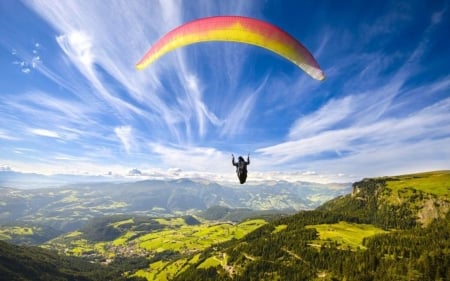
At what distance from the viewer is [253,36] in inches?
671

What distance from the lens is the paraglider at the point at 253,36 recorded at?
16.8 m

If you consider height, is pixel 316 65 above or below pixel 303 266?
above

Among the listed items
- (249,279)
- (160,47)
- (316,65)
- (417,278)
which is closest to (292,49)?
(316,65)

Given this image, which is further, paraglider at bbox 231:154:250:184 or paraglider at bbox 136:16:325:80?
paraglider at bbox 231:154:250:184

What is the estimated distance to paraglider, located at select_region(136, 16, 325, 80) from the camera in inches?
663

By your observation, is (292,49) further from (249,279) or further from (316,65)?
(249,279)

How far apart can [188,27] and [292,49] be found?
593 cm

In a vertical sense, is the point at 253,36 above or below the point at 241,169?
above

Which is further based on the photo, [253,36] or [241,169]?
[241,169]

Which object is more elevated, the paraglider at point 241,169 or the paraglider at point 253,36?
the paraglider at point 253,36

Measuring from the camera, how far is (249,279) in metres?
194

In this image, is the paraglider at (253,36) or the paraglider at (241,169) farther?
the paraglider at (241,169)

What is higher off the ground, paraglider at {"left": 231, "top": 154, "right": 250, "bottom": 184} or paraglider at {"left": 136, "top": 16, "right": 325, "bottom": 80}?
paraglider at {"left": 136, "top": 16, "right": 325, "bottom": 80}

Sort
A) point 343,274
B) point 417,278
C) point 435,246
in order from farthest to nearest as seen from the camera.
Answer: point 435,246, point 343,274, point 417,278
